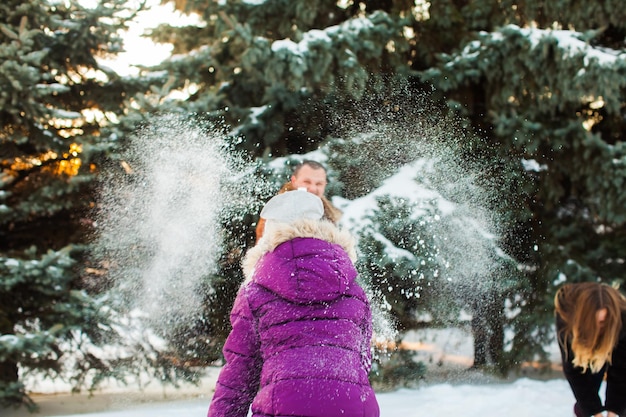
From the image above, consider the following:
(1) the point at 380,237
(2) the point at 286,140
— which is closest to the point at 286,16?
(2) the point at 286,140

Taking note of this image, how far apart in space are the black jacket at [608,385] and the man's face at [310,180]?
2129 mm

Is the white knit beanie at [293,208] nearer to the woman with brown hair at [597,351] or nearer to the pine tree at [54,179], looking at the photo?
the woman with brown hair at [597,351]

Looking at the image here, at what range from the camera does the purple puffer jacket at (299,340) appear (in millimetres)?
2125

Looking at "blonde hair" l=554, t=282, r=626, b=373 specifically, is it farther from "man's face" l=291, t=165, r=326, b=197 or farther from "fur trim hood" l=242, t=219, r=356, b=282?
"fur trim hood" l=242, t=219, r=356, b=282

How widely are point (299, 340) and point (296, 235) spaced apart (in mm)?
377

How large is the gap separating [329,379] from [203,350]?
5429 millimetres

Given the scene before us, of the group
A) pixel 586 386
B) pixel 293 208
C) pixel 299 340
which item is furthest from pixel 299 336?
pixel 586 386

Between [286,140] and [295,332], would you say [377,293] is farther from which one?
[295,332]

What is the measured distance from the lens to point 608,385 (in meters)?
4.02

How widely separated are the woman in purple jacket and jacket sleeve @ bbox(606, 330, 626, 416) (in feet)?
7.73

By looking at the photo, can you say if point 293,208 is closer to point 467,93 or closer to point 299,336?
point 299,336

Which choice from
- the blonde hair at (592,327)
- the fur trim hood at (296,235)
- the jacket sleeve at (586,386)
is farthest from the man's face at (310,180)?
the fur trim hood at (296,235)

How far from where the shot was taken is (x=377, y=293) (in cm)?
729

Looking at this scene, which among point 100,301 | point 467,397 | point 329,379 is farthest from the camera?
point 467,397
